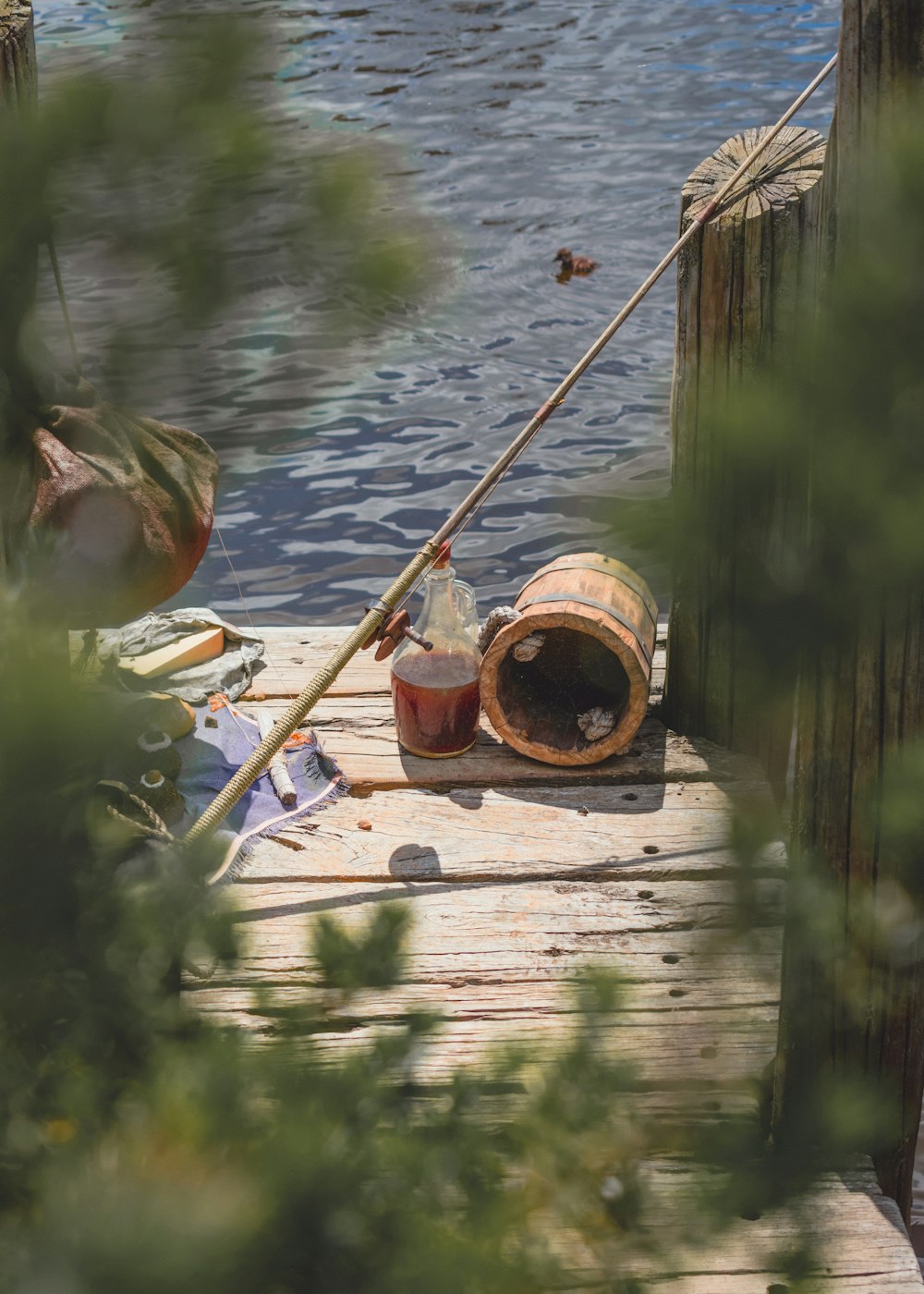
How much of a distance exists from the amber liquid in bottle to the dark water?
508 mm

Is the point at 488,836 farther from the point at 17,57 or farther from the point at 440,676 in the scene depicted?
the point at 17,57

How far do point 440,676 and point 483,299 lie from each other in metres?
5.27

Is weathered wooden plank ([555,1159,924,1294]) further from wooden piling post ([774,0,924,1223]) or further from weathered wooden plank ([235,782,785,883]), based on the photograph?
weathered wooden plank ([235,782,785,883])

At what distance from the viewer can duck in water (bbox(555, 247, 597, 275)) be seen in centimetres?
906

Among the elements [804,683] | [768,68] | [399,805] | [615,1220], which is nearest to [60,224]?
[804,683]

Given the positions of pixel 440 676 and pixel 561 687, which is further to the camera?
pixel 561 687

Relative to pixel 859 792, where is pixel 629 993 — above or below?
above

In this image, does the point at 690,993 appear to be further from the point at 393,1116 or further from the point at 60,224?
the point at 60,224

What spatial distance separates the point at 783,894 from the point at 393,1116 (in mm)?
272

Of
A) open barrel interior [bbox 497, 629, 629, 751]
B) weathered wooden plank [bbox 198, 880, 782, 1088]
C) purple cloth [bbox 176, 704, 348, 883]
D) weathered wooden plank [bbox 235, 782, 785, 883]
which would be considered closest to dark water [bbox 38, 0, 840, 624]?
open barrel interior [bbox 497, 629, 629, 751]

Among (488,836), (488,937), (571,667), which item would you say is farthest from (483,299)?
(488,937)

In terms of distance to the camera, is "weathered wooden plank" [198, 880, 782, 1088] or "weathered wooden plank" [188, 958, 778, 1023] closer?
"weathered wooden plank" [188, 958, 778, 1023]

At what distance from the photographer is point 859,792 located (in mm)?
1428

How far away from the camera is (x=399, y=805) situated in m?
3.55
